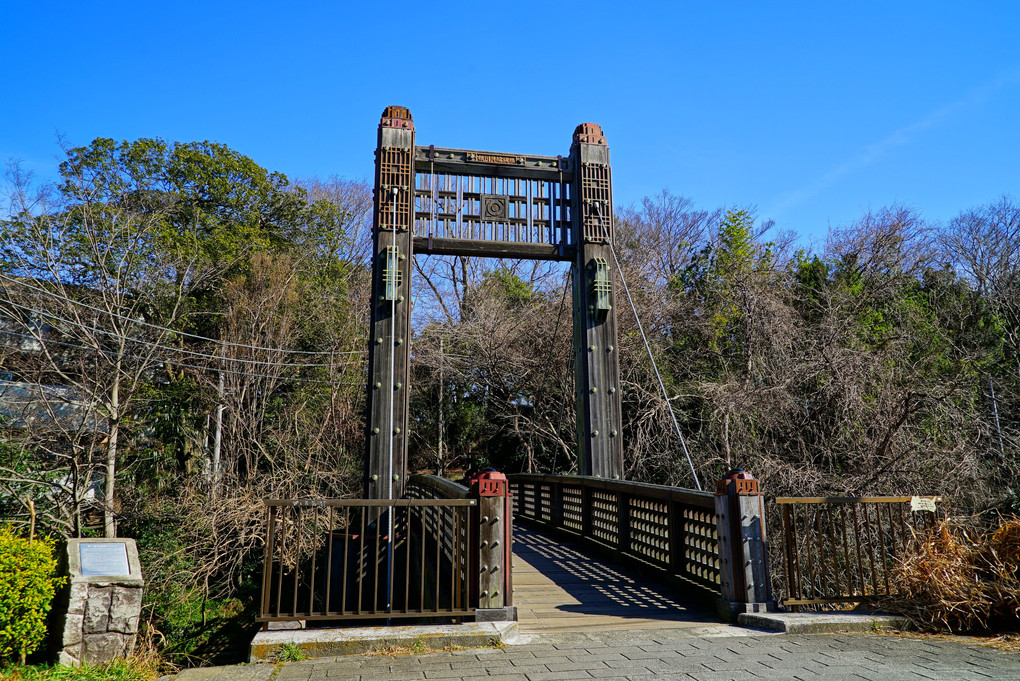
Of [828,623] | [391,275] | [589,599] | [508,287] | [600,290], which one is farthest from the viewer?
[508,287]

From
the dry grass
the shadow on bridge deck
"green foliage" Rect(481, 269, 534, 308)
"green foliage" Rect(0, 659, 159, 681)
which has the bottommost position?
"green foliage" Rect(0, 659, 159, 681)

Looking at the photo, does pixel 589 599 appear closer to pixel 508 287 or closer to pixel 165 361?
pixel 165 361

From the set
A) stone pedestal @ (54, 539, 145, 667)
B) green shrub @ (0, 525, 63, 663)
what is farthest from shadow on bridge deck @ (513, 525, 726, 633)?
green shrub @ (0, 525, 63, 663)

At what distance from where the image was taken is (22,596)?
493 cm

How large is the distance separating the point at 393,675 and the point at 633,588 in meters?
3.10

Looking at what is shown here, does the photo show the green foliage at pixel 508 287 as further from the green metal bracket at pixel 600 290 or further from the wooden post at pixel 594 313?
the green metal bracket at pixel 600 290

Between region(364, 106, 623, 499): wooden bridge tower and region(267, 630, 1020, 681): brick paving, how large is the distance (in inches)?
166

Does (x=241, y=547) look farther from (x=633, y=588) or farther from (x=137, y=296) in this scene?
(x=633, y=588)

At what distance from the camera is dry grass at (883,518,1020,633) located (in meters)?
4.43

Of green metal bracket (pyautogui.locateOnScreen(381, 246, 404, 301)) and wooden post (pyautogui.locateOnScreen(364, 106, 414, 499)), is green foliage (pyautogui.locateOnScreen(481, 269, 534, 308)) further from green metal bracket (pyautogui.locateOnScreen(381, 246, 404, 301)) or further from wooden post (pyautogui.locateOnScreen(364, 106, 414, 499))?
green metal bracket (pyautogui.locateOnScreen(381, 246, 404, 301))

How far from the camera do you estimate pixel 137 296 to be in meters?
14.8

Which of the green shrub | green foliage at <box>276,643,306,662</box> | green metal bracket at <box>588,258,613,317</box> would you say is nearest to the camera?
green foliage at <box>276,643,306,662</box>

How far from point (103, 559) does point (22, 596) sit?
0.68 meters

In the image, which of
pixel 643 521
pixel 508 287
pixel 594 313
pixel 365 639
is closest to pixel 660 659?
pixel 365 639
